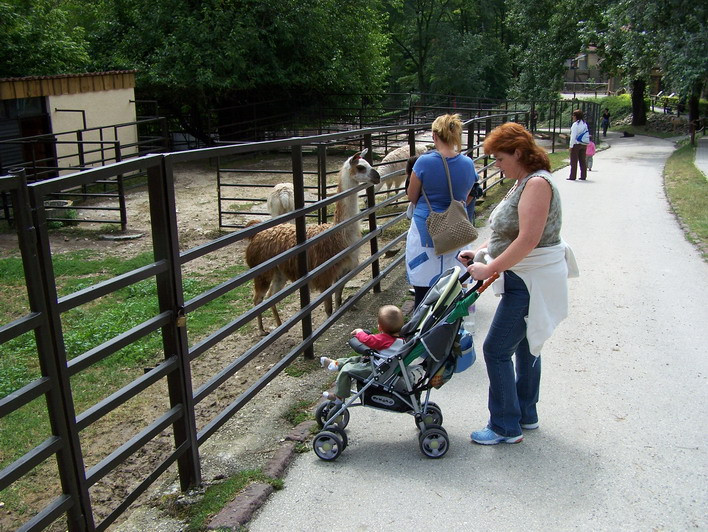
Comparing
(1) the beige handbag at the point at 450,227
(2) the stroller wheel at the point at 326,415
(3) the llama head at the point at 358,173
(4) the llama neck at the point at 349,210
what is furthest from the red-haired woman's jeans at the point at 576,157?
(2) the stroller wheel at the point at 326,415

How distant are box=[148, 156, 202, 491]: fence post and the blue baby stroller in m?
0.74

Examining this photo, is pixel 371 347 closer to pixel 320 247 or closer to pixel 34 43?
pixel 320 247

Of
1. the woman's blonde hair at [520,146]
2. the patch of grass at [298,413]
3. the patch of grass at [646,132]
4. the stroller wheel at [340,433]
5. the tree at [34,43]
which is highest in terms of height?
the tree at [34,43]

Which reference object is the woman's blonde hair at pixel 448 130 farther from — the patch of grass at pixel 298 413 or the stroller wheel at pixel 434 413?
the patch of grass at pixel 298 413

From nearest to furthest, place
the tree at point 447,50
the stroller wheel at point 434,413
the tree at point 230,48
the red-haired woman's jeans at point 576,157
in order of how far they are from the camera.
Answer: the stroller wheel at point 434,413 < the red-haired woman's jeans at point 576,157 < the tree at point 230,48 < the tree at point 447,50

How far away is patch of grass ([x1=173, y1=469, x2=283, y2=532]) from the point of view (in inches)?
132

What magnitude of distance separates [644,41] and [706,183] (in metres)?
13.1

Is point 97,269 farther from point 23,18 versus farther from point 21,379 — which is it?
point 23,18

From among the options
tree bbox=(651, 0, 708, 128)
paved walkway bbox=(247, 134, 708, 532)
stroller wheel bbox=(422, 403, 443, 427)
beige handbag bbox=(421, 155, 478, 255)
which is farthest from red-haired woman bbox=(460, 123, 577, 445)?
tree bbox=(651, 0, 708, 128)

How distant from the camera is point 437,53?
183 ft

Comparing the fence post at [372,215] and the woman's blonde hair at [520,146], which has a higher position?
the woman's blonde hair at [520,146]

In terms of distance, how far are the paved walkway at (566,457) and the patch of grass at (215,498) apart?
17cm

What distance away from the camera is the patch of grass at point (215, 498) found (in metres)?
3.36

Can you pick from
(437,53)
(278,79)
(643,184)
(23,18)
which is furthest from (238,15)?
(437,53)
